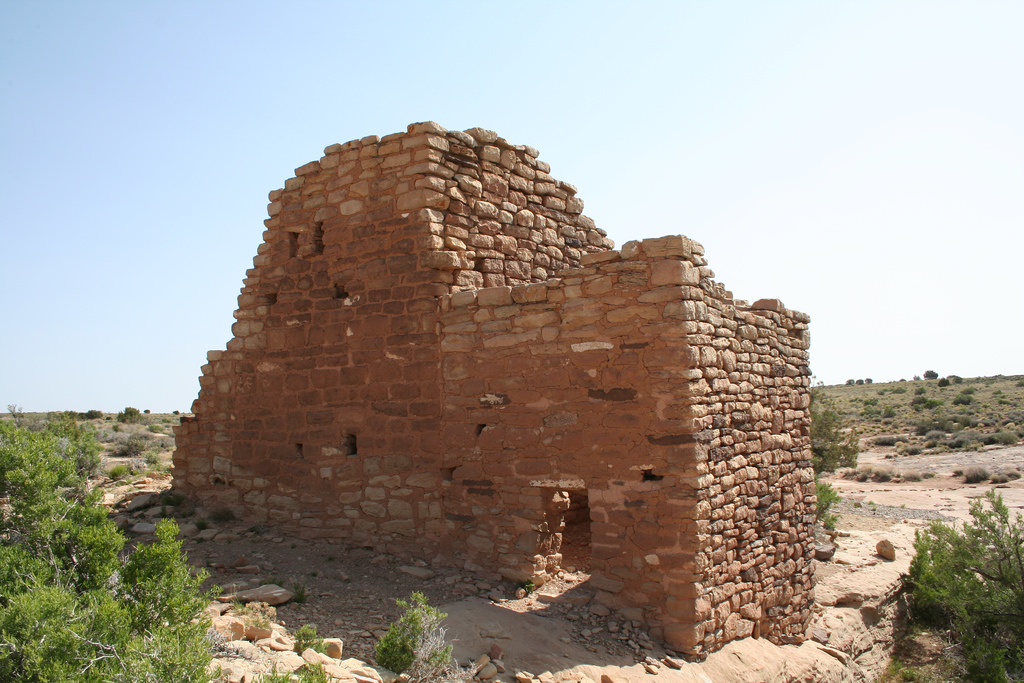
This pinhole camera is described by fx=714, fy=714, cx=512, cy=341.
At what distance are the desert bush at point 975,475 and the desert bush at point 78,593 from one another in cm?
1969

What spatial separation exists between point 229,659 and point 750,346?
493 centimetres

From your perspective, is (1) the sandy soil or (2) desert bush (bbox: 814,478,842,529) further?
(1) the sandy soil

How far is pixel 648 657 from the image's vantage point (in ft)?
17.4

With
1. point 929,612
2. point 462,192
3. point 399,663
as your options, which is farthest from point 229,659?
point 929,612

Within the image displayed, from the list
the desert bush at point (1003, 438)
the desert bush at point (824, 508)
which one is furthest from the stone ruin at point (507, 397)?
the desert bush at point (1003, 438)

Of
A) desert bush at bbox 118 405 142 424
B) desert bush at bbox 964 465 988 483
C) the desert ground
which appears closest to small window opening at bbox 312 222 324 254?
the desert ground

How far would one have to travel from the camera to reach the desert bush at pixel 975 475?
1827 centimetres

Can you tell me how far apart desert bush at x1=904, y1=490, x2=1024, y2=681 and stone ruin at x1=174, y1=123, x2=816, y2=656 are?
1738mm

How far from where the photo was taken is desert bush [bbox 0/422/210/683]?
10.9 ft

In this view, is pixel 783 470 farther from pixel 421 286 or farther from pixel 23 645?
pixel 23 645

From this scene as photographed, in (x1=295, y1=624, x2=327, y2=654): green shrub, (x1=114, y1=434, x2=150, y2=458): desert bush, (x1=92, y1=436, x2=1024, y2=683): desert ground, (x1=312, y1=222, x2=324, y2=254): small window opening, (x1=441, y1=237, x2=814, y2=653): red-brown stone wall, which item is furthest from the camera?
(x1=114, y1=434, x2=150, y2=458): desert bush

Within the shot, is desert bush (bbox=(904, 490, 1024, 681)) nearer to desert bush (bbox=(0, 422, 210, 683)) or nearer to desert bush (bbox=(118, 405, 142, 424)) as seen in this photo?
desert bush (bbox=(0, 422, 210, 683))

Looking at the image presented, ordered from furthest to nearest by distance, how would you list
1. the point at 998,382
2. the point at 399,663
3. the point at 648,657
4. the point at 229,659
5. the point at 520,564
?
the point at 998,382 < the point at 520,564 < the point at 648,657 < the point at 399,663 < the point at 229,659

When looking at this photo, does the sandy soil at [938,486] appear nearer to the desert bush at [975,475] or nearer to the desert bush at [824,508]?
the desert bush at [975,475]
